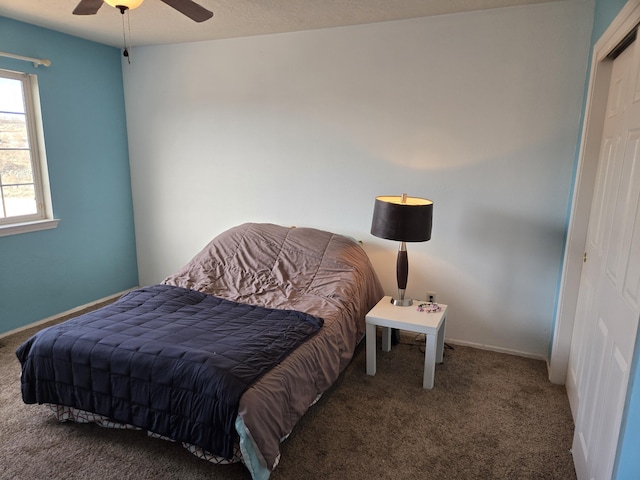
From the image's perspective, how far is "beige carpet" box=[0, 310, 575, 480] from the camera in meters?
1.90

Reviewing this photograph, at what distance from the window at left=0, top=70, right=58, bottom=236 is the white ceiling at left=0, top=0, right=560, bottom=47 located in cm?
53

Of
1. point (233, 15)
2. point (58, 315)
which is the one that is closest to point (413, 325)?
point (233, 15)

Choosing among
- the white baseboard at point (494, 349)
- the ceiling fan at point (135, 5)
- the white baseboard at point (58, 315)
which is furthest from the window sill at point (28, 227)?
the white baseboard at point (494, 349)

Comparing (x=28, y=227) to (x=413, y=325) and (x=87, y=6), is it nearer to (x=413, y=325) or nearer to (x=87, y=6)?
(x=87, y=6)

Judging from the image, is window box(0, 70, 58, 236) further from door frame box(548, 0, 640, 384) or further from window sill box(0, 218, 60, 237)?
door frame box(548, 0, 640, 384)

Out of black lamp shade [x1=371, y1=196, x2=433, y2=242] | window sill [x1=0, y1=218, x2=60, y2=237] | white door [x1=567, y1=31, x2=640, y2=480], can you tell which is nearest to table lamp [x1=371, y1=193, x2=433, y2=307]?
black lamp shade [x1=371, y1=196, x2=433, y2=242]

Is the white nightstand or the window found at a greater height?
the window

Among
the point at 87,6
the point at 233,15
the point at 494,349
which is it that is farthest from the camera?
the point at 494,349

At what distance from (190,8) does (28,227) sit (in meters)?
2.27

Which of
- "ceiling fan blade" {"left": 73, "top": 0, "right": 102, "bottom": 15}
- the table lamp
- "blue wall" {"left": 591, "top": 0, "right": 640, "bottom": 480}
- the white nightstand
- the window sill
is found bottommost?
the white nightstand

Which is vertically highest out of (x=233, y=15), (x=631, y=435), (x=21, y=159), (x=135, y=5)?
(x=233, y=15)

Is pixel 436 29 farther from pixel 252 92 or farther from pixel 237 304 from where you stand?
pixel 237 304

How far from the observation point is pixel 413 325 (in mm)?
2539

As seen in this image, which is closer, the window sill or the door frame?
the door frame
